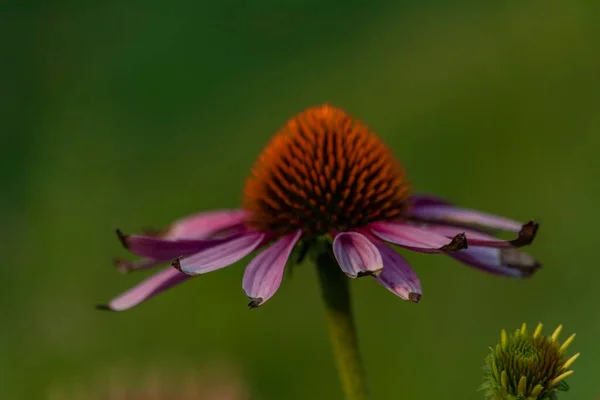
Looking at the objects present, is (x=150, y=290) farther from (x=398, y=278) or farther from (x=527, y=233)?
(x=527, y=233)

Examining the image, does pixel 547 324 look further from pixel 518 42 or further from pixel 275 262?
pixel 518 42

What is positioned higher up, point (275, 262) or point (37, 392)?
point (275, 262)

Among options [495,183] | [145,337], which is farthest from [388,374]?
[495,183]

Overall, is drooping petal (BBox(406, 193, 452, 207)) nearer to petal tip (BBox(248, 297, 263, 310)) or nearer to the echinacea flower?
the echinacea flower

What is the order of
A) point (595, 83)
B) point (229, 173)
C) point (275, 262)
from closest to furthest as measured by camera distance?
point (275, 262) < point (595, 83) < point (229, 173)

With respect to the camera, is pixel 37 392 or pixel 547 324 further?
pixel 37 392

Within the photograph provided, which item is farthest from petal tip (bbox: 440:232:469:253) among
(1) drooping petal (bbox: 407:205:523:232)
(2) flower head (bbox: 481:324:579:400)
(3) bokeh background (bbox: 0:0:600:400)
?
(3) bokeh background (bbox: 0:0:600:400)

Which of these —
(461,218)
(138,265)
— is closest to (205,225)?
(138,265)

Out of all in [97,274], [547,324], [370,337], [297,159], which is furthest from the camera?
[97,274]
